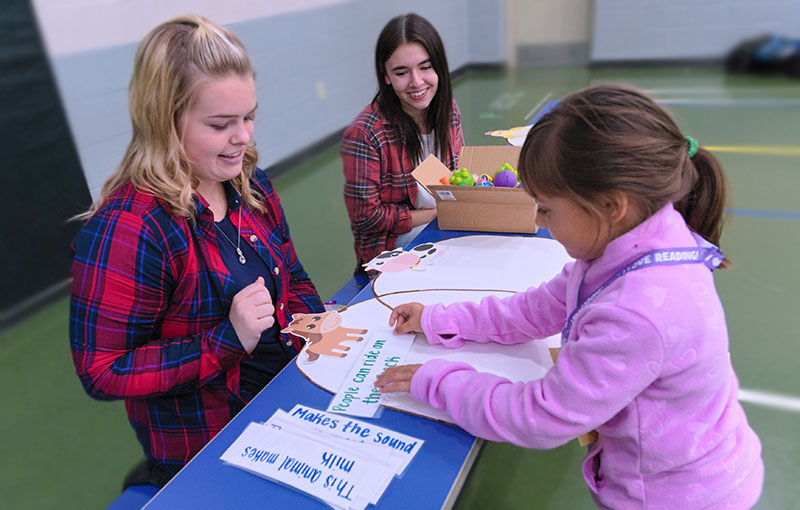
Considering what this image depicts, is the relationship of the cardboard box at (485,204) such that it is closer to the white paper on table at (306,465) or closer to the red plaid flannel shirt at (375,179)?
the red plaid flannel shirt at (375,179)

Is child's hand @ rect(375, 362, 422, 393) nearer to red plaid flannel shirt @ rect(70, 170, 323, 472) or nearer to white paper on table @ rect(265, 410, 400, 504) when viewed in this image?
white paper on table @ rect(265, 410, 400, 504)

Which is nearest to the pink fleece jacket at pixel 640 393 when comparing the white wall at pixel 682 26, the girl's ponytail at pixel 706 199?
the girl's ponytail at pixel 706 199

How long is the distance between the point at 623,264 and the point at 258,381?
88 centimetres

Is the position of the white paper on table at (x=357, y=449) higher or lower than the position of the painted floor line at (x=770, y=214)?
higher

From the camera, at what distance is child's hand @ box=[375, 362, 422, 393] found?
0.92 meters

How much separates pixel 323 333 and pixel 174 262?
1.07ft

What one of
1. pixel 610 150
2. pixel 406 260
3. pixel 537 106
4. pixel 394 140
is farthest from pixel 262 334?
pixel 537 106

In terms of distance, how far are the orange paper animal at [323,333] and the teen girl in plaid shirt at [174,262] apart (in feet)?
0.29

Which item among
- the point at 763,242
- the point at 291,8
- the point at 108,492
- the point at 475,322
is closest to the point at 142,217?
the point at 475,322

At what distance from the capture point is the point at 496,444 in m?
1.71

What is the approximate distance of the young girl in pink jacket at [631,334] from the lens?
2.40ft

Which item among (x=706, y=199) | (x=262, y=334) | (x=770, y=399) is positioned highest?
(x=706, y=199)

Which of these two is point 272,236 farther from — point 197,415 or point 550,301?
point 550,301

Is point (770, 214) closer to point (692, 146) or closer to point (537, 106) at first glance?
point (537, 106)
